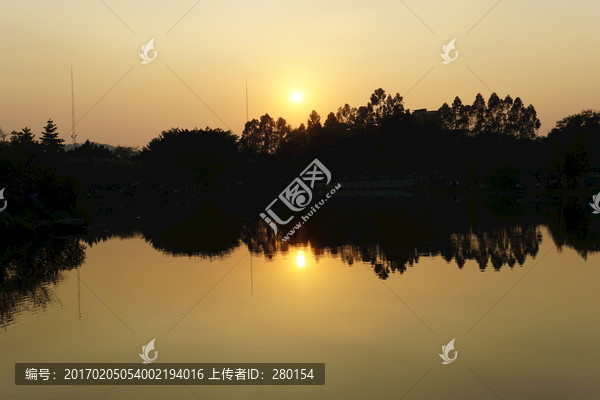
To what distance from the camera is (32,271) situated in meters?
25.8

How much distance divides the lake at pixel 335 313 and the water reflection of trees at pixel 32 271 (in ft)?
0.35

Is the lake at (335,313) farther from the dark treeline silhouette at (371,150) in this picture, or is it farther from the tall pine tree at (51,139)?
the tall pine tree at (51,139)

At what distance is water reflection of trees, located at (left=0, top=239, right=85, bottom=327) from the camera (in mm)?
18859

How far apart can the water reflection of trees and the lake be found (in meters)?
0.11

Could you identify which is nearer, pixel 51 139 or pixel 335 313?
pixel 335 313

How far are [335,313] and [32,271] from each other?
47.7 feet

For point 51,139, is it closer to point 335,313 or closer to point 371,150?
point 371,150

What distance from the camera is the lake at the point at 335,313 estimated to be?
11.2 m

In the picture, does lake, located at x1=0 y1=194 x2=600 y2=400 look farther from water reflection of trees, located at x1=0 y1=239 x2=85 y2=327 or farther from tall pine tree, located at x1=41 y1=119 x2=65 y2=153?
tall pine tree, located at x1=41 y1=119 x2=65 y2=153

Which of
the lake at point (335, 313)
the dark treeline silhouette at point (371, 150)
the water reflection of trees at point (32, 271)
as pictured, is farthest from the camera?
the dark treeline silhouette at point (371, 150)

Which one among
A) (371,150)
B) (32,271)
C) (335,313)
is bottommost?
(335,313)

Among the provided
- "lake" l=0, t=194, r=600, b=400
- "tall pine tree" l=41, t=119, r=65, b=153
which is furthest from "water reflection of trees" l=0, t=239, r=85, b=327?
"tall pine tree" l=41, t=119, r=65, b=153

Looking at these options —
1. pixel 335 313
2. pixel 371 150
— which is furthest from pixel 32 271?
pixel 371 150

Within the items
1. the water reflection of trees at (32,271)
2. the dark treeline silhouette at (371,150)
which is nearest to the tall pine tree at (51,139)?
the dark treeline silhouette at (371,150)
